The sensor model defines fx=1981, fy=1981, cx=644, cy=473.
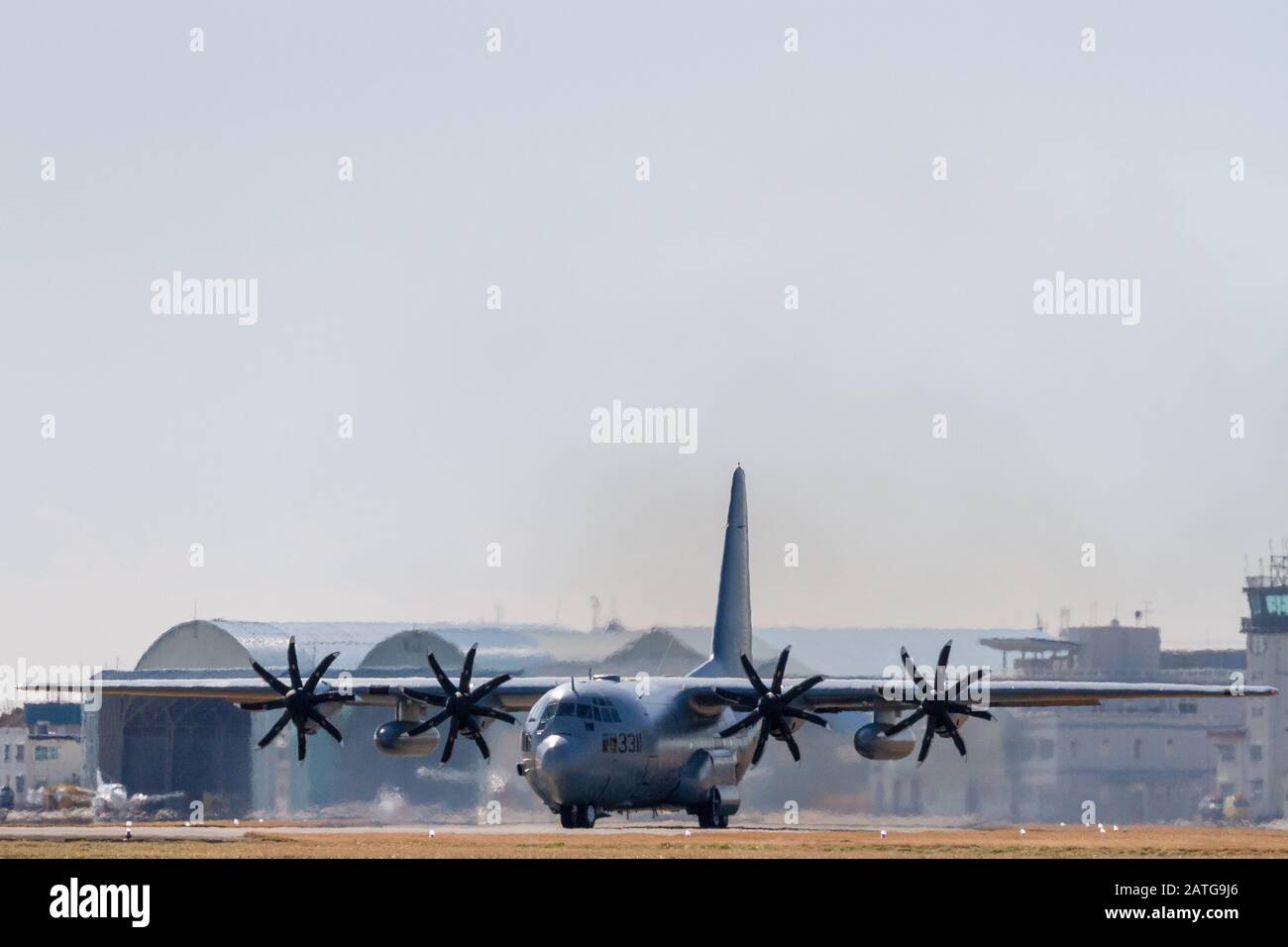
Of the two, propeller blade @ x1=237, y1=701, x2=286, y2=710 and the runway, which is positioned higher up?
propeller blade @ x1=237, y1=701, x2=286, y2=710

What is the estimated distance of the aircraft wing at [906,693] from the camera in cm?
5572

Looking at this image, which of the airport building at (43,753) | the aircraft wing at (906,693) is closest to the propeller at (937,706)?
the aircraft wing at (906,693)

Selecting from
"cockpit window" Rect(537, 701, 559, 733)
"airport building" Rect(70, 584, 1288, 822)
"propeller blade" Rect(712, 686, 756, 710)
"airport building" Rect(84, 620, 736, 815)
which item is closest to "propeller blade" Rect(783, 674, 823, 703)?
"propeller blade" Rect(712, 686, 756, 710)

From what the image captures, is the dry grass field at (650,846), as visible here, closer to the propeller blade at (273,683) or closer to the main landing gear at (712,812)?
the main landing gear at (712,812)

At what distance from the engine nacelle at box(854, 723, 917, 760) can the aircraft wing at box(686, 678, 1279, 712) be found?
154 cm

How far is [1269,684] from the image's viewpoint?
315 feet

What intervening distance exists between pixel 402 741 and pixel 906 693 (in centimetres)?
1439

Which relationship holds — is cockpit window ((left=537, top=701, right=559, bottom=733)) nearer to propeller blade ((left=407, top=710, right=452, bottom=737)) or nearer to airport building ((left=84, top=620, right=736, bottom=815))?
propeller blade ((left=407, top=710, right=452, bottom=737))

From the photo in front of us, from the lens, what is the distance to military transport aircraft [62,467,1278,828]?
52281 mm

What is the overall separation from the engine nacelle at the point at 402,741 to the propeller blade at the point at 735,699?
329 inches

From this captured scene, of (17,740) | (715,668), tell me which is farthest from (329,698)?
(17,740)
